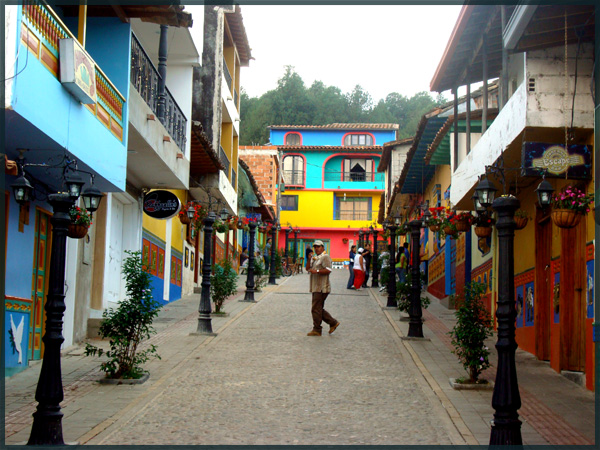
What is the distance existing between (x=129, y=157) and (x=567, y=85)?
8.88 m

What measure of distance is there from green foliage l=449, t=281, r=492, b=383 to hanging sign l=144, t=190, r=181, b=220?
8.35 m

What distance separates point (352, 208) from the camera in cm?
5950

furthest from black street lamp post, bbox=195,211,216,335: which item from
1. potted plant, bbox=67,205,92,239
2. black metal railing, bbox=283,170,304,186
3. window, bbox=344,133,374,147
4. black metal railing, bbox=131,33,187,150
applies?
window, bbox=344,133,374,147

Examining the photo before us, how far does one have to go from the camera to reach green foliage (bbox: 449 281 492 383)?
9820mm

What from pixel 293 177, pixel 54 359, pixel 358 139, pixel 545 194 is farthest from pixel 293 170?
pixel 54 359

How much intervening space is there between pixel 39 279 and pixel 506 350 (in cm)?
780

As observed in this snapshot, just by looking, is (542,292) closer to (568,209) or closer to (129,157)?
(568,209)

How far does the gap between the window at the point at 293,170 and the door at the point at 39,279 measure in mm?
47494

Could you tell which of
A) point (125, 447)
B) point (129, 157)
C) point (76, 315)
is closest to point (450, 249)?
point (129, 157)

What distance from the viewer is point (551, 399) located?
30.5 ft

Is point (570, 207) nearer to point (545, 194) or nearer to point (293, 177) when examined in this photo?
point (545, 194)

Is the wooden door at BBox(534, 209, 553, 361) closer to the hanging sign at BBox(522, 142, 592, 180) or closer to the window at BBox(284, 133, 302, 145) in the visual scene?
the hanging sign at BBox(522, 142, 592, 180)

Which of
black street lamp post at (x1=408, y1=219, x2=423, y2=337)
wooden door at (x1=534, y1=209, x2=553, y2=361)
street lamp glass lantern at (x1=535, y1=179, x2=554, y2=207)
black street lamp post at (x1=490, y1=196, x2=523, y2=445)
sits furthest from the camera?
black street lamp post at (x1=408, y1=219, x2=423, y2=337)

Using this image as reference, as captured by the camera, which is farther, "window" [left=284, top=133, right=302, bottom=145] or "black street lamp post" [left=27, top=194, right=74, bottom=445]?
"window" [left=284, top=133, right=302, bottom=145]
